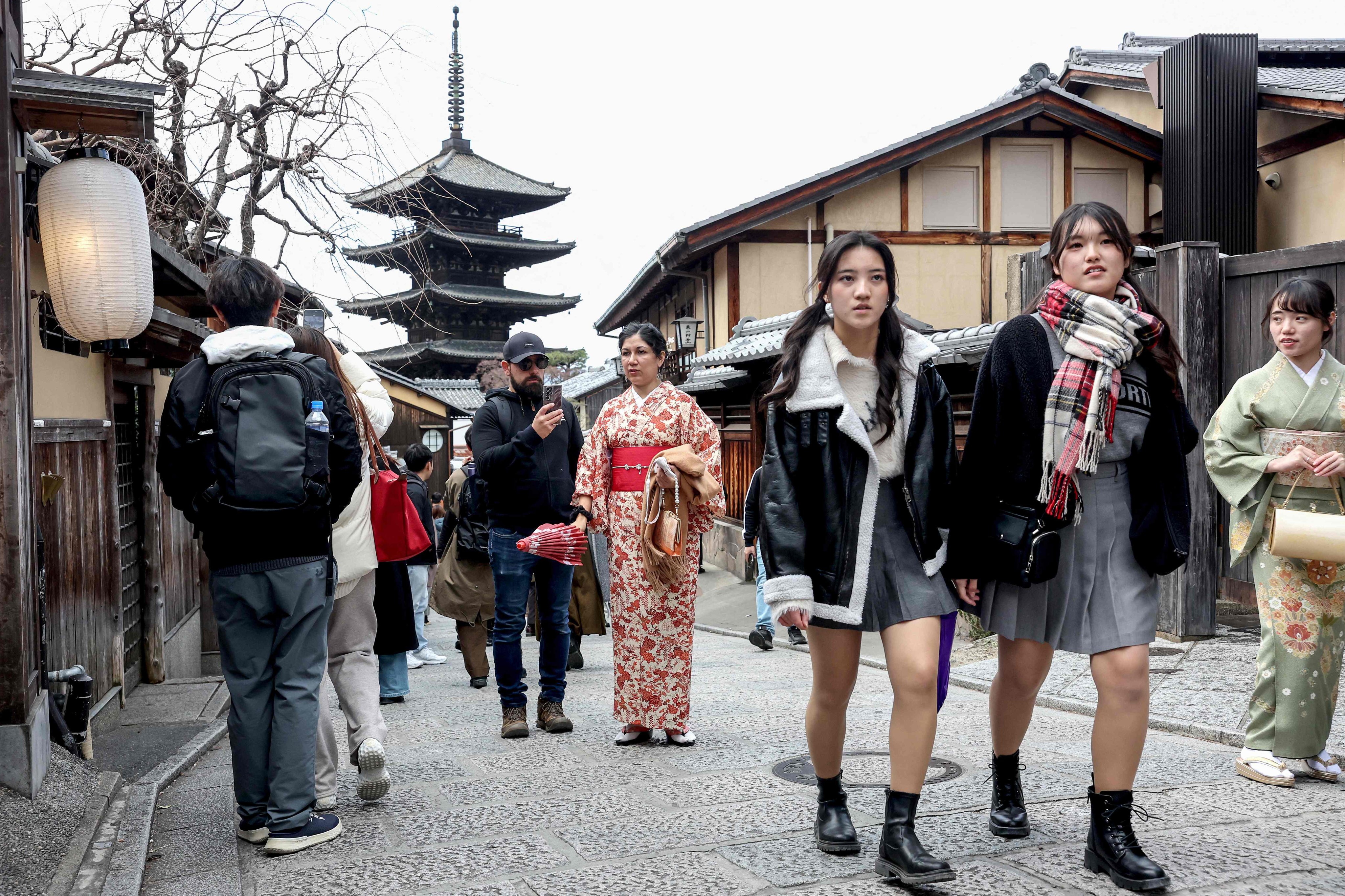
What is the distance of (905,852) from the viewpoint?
2.95 m

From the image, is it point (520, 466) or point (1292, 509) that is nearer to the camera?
point (1292, 509)

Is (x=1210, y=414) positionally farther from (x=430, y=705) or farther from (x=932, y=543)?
(x=430, y=705)

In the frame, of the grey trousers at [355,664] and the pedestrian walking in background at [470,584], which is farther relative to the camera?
the pedestrian walking in background at [470,584]

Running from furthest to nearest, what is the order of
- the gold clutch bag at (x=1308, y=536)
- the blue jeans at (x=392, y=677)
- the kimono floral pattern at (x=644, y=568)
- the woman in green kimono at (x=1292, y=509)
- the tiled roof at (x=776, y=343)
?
the tiled roof at (x=776, y=343)
the blue jeans at (x=392, y=677)
the kimono floral pattern at (x=644, y=568)
the woman in green kimono at (x=1292, y=509)
the gold clutch bag at (x=1308, y=536)

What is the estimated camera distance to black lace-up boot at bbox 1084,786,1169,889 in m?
2.86

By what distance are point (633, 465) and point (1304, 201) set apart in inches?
456

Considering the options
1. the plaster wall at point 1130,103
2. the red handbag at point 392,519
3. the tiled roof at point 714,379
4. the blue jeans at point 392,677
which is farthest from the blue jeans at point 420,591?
the plaster wall at point 1130,103

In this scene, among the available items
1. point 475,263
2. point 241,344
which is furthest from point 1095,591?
point 475,263

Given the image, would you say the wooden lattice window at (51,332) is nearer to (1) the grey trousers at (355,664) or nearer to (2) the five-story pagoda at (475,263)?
(1) the grey trousers at (355,664)

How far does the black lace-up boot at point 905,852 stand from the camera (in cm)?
291

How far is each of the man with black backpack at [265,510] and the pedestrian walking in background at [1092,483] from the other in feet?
6.84

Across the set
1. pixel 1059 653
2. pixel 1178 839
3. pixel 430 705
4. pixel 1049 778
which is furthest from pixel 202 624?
pixel 1178 839

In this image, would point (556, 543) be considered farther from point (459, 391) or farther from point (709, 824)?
point (459, 391)

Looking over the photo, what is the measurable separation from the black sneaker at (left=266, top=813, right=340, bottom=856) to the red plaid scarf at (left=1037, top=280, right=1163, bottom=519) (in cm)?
256
